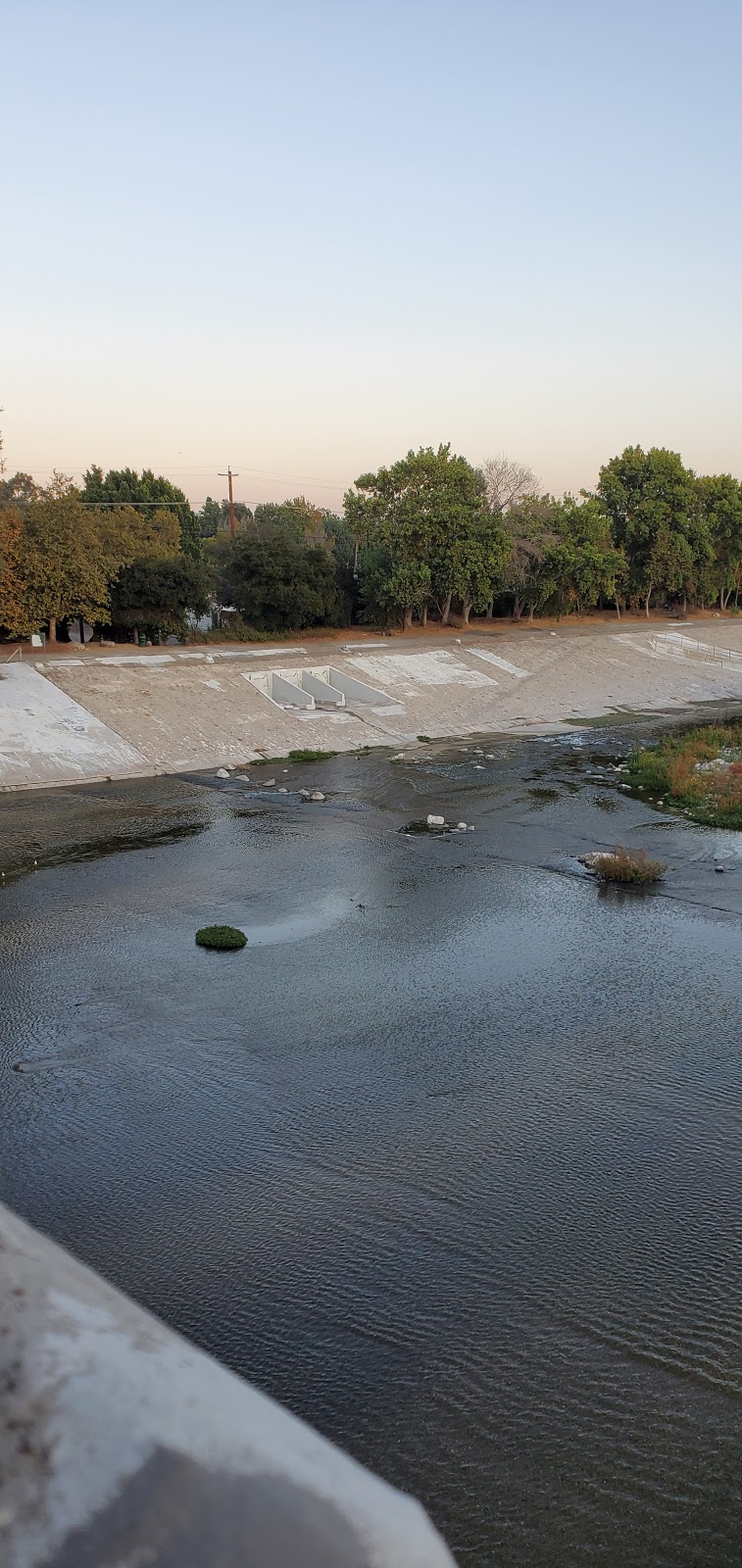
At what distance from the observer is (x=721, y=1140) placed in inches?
394

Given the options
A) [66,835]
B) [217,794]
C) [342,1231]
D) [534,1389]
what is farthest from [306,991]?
[217,794]

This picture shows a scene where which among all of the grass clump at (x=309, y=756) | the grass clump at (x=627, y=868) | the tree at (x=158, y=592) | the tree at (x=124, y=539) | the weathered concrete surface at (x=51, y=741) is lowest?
the grass clump at (x=627, y=868)

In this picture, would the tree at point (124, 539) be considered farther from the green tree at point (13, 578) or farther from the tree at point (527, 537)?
the tree at point (527, 537)

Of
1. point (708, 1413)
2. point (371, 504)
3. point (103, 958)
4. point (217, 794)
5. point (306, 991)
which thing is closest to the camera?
point (708, 1413)

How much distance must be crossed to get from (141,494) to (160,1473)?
231 ft

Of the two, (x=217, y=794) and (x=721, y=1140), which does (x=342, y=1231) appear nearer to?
(x=721, y=1140)

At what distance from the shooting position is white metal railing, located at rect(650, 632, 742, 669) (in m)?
51.4

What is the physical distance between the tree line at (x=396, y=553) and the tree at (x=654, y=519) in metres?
0.08

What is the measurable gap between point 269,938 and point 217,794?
37.6ft

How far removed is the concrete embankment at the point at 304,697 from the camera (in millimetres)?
30812

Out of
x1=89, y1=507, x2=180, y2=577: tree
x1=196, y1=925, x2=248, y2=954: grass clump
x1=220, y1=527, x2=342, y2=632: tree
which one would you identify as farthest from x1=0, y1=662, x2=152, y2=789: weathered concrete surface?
Result: x1=220, y1=527, x2=342, y2=632: tree

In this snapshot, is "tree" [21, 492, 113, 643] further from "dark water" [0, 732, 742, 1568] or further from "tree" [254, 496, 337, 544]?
"tree" [254, 496, 337, 544]

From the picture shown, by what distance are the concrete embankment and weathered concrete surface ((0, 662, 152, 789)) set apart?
2.1 inches

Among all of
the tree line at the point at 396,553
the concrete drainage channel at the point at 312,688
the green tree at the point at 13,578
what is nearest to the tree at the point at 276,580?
the tree line at the point at 396,553
